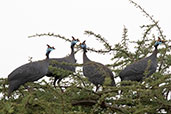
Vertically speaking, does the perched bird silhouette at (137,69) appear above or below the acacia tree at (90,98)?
above

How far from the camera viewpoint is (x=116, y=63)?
5176mm

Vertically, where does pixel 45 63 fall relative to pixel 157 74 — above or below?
above

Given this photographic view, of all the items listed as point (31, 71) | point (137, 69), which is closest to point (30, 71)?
point (31, 71)

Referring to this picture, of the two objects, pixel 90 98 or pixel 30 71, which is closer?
pixel 90 98

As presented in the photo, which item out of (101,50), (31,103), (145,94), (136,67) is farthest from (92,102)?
(136,67)

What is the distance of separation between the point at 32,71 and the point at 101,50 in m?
1.09

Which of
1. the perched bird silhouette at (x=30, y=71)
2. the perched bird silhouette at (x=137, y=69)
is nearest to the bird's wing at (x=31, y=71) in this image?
the perched bird silhouette at (x=30, y=71)

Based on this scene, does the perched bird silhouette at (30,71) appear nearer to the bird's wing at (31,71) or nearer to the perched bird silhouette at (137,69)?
the bird's wing at (31,71)

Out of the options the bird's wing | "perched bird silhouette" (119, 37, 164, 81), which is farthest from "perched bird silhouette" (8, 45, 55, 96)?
"perched bird silhouette" (119, 37, 164, 81)

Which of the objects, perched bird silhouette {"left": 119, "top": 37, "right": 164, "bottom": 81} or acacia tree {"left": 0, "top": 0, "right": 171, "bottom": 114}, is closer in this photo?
acacia tree {"left": 0, "top": 0, "right": 171, "bottom": 114}

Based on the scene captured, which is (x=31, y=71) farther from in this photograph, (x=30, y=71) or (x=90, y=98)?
(x=90, y=98)

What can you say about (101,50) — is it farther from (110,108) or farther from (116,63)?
(110,108)

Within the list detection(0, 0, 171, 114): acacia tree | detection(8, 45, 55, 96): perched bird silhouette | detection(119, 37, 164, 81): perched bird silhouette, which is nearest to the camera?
detection(0, 0, 171, 114): acacia tree

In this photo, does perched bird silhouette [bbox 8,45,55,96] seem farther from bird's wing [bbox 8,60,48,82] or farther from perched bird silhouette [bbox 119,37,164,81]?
perched bird silhouette [bbox 119,37,164,81]
